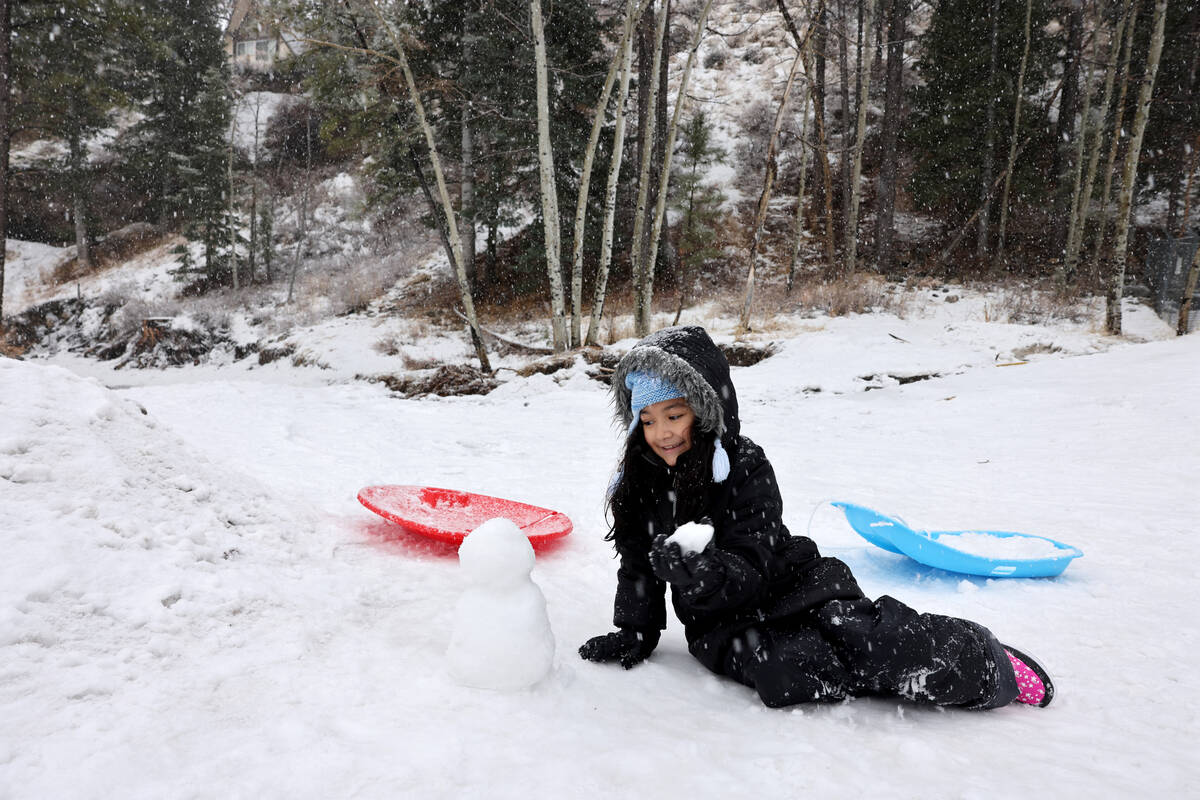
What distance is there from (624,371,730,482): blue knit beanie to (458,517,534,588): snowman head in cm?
60

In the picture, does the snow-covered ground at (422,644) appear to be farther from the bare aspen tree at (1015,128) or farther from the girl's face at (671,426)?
the bare aspen tree at (1015,128)

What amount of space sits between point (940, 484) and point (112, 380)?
16707 mm

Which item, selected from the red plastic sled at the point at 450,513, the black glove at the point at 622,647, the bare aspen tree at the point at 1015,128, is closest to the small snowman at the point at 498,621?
the black glove at the point at 622,647

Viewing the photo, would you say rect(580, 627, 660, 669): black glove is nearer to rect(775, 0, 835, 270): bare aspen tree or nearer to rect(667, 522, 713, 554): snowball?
rect(667, 522, 713, 554): snowball

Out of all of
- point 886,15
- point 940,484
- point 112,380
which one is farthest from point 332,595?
point 886,15

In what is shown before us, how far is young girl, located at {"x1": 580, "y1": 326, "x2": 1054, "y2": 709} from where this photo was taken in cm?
161

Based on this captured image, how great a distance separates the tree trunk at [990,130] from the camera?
14969 millimetres

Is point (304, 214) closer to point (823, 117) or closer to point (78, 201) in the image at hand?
point (78, 201)

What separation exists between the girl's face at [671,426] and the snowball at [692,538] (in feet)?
1.26

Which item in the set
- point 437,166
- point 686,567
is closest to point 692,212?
point 437,166

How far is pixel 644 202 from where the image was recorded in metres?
10.2

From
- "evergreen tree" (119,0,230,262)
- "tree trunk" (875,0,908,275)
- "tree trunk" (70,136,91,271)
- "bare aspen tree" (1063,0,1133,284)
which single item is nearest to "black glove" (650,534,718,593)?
"tree trunk" (875,0,908,275)

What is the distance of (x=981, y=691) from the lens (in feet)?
5.20

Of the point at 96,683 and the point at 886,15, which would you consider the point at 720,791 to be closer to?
the point at 96,683
